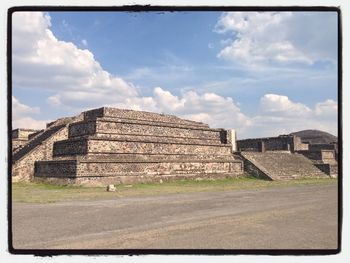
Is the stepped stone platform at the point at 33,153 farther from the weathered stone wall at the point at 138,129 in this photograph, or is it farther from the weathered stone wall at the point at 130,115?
the weathered stone wall at the point at 130,115

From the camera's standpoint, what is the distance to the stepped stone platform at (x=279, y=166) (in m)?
28.9

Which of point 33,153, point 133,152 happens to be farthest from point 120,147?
point 33,153

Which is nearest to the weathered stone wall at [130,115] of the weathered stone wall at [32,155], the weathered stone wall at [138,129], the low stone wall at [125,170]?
the weathered stone wall at [138,129]

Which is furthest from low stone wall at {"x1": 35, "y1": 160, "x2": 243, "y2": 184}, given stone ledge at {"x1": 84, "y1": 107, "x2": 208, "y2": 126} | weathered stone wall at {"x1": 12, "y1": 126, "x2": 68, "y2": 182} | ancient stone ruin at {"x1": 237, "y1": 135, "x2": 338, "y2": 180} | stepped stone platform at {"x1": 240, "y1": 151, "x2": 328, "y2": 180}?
stone ledge at {"x1": 84, "y1": 107, "x2": 208, "y2": 126}

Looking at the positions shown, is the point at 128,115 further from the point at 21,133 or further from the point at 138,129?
the point at 21,133

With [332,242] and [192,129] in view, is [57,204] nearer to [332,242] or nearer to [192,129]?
[332,242]

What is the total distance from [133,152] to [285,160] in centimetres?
1596

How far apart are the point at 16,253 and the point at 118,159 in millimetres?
17499

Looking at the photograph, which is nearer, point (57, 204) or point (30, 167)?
point (57, 204)

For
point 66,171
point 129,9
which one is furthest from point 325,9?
point 66,171

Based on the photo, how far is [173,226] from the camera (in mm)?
7496

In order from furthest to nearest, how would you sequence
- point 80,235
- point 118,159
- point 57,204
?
point 118,159 < point 57,204 < point 80,235

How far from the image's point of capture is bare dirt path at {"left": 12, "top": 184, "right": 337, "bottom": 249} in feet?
19.1

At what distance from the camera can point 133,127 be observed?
25.7 m
